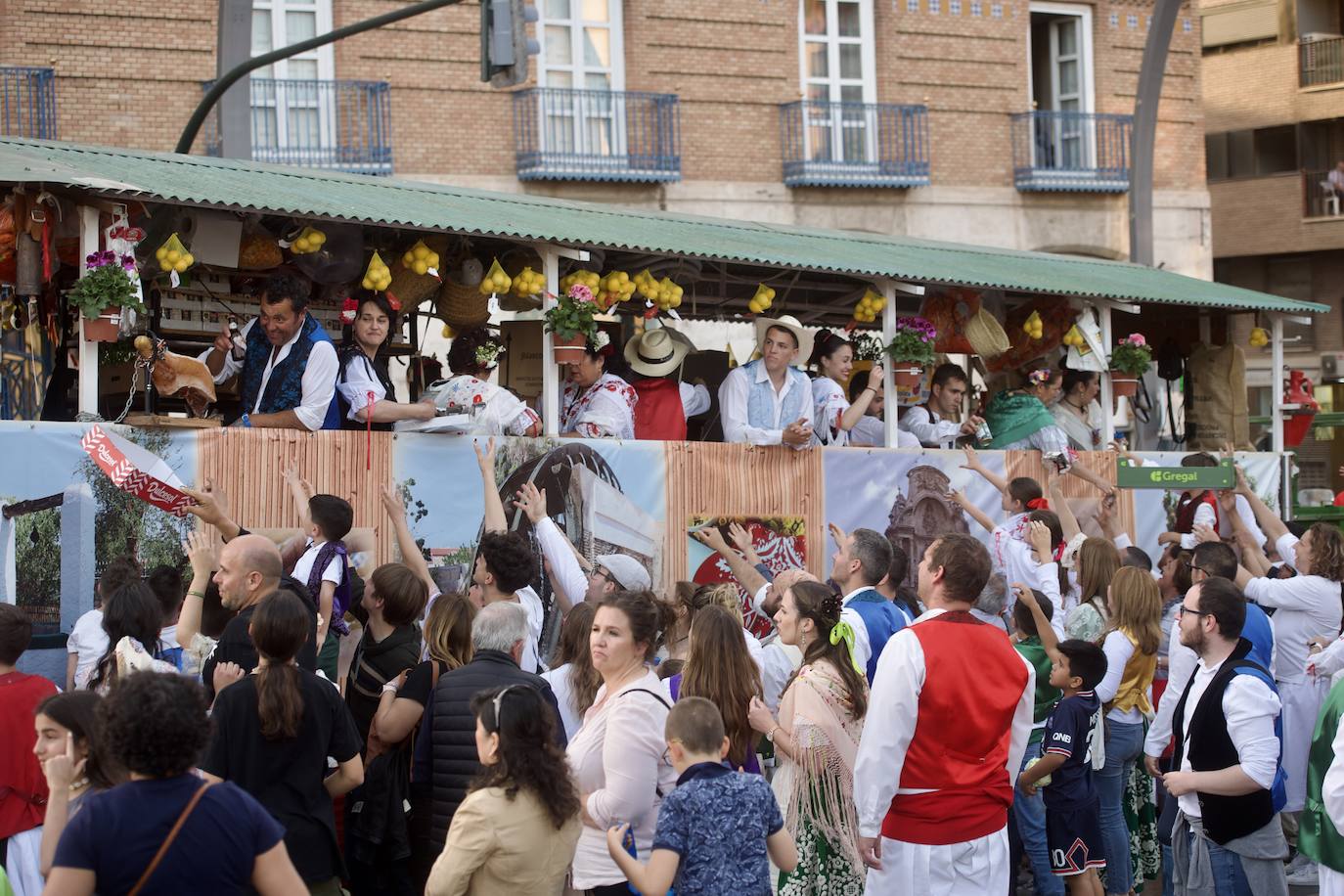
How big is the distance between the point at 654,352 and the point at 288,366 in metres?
3.06

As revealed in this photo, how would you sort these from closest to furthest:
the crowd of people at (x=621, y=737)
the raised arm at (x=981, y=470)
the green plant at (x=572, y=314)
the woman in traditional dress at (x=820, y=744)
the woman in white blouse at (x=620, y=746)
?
the crowd of people at (x=621, y=737) < the woman in white blouse at (x=620, y=746) < the woman in traditional dress at (x=820, y=744) < the green plant at (x=572, y=314) < the raised arm at (x=981, y=470)

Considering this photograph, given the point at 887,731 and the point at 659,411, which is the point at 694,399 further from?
the point at 887,731

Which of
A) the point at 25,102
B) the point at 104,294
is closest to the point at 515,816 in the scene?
the point at 104,294

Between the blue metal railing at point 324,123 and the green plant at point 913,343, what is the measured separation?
1381 centimetres

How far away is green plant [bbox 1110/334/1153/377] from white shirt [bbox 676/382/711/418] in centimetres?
386

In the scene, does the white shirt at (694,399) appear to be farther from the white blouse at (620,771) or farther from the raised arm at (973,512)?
the white blouse at (620,771)

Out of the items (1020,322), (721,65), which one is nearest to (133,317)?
(1020,322)

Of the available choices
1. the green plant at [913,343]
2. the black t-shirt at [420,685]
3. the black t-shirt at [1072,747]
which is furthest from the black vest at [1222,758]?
the green plant at [913,343]

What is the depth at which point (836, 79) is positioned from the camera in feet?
94.6

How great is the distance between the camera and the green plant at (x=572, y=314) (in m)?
10.8

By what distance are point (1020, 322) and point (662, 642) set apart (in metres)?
7.79

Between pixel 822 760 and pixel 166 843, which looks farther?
pixel 822 760

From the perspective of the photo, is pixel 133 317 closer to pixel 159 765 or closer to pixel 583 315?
pixel 583 315

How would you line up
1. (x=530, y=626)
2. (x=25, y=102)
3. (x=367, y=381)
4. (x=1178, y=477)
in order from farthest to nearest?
1. (x=25, y=102)
2. (x=1178, y=477)
3. (x=367, y=381)
4. (x=530, y=626)
